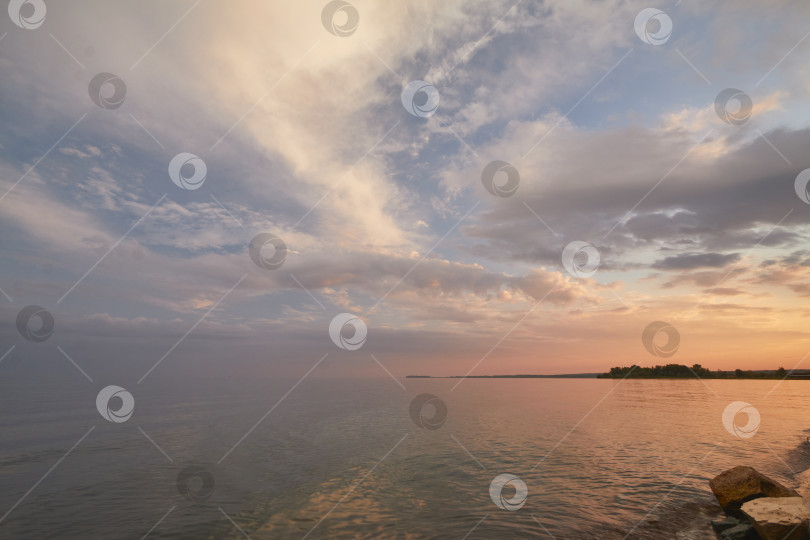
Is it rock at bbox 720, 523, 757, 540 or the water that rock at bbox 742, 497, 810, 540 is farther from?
the water

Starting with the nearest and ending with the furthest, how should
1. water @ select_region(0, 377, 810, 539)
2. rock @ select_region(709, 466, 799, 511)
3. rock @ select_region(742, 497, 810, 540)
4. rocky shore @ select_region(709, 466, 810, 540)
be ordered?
1. rock @ select_region(742, 497, 810, 540)
2. rocky shore @ select_region(709, 466, 810, 540)
3. rock @ select_region(709, 466, 799, 511)
4. water @ select_region(0, 377, 810, 539)

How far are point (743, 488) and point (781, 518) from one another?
456 cm

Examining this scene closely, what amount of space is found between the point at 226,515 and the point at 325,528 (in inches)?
205

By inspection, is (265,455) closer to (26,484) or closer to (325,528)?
(26,484)

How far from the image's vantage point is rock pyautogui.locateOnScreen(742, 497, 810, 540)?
11.9 m

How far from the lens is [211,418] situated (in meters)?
52.7

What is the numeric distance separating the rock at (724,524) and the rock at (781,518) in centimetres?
101

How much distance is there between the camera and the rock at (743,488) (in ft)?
50.9

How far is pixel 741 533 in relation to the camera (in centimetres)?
1364

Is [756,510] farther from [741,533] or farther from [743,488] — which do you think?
[743,488]

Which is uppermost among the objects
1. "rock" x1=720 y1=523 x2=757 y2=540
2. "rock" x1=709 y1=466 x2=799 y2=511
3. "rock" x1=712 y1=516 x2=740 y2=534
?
"rock" x1=709 y1=466 x2=799 y2=511

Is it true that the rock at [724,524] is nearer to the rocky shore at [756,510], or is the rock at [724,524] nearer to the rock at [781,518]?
the rocky shore at [756,510]

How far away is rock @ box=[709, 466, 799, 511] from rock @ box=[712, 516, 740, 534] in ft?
5.42

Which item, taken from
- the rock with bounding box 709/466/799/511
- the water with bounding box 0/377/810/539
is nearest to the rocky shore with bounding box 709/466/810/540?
the rock with bounding box 709/466/799/511
